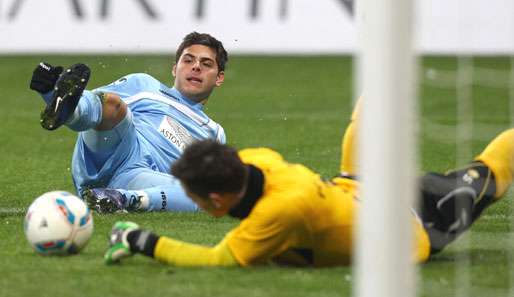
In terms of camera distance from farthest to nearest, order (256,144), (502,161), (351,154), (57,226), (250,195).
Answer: (256,144)
(351,154)
(502,161)
(57,226)
(250,195)

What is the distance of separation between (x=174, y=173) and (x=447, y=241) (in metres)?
1.28

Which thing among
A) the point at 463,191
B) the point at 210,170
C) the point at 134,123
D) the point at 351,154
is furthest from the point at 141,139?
the point at 210,170

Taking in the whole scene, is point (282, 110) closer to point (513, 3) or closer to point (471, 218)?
point (513, 3)

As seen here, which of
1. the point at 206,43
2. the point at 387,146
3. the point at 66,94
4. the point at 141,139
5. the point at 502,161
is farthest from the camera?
the point at 206,43

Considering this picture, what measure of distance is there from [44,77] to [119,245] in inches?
59.3

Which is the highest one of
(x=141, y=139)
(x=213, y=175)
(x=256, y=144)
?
(x=213, y=175)

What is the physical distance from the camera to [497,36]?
14945 millimetres

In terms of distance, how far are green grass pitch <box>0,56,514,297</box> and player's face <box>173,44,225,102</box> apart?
3.40 ft

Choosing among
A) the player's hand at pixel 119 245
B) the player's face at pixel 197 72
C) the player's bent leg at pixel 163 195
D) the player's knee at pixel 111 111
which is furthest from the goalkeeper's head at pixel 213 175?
the player's face at pixel 197 72

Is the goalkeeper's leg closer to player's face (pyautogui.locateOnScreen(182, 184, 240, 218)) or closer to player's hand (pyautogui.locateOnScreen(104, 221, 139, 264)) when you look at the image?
player's face (pyautogui.locateOnScreen(182, 184, 240, 218))

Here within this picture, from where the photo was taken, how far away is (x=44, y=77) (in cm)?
682

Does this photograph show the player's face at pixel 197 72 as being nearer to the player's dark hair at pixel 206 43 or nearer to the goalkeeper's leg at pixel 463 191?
the player's dark hair at pixel 206 43

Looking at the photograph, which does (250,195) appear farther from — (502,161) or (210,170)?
(502,161)

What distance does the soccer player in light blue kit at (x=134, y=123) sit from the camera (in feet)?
22.4
